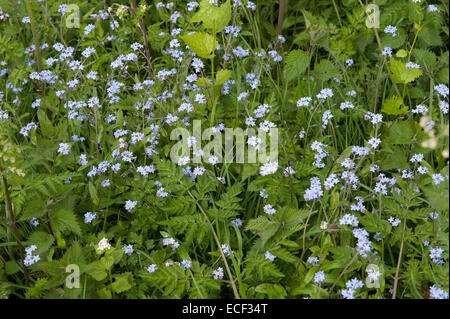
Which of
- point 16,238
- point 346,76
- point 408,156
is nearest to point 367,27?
point 346,76

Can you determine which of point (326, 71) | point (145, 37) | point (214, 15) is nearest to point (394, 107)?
point (326, 71)

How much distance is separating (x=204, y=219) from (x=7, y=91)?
164 cm

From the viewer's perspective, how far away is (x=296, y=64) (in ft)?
9.91

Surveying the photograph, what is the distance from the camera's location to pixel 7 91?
327cm

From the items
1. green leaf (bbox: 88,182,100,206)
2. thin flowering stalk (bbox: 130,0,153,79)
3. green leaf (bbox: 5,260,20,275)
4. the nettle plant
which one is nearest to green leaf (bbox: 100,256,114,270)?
the nettle plant

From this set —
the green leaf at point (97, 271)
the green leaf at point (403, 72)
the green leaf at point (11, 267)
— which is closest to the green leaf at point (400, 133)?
the green leaf at point (403, 72)

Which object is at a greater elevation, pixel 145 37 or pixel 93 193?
pixel 145 37

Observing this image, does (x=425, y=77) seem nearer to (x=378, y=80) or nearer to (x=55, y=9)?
(x=378, y=80)

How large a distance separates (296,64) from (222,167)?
790 millimetres

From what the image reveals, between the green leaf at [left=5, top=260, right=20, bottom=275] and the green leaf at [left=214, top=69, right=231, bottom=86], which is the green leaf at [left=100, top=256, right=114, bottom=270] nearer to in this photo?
the green leaf at [left=5, top=260, right=20, bottom=275]

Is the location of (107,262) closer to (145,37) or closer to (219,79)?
(219,79)

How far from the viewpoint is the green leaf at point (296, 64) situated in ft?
9.87

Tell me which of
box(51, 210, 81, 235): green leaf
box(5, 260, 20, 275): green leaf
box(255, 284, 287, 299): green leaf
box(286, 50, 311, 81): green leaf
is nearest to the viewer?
box(255, 284, 287, 299): green leaf

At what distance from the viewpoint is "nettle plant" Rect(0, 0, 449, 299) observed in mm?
2258
